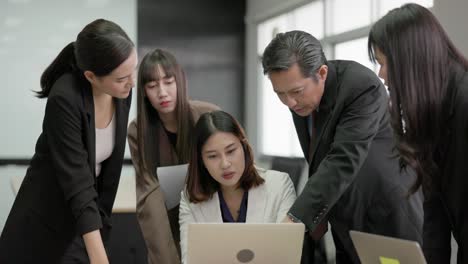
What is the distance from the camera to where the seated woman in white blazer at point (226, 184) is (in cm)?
193

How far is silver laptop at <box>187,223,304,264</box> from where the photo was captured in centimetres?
137

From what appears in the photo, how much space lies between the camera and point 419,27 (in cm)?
119

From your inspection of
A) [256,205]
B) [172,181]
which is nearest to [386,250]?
[256,205]

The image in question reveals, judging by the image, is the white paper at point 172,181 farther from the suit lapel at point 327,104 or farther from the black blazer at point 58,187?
the suit lapel at point 327,104

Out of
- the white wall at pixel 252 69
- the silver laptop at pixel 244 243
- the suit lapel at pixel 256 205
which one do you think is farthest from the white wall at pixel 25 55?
the silver laptop at pixel 244 243

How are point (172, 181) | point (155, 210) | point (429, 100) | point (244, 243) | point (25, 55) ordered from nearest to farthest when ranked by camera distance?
1. point (429, 100)
2. point (244, 243)
3. point (155, 210)
4. point (172, 181)
5. point (25, 55)

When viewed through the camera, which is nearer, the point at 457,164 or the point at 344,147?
the point at 457,164

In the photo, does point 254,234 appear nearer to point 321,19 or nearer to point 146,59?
point 146,59

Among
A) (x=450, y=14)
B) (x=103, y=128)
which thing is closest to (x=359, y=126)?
(x=103, y=128)

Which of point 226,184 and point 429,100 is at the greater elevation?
point 429,100

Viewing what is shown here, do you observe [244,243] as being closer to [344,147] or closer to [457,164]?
[344,147]

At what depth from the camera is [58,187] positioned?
5.07ft

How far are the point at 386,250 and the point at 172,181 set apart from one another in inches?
→ 37.9

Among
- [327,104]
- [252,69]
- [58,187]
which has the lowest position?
[58,187]
